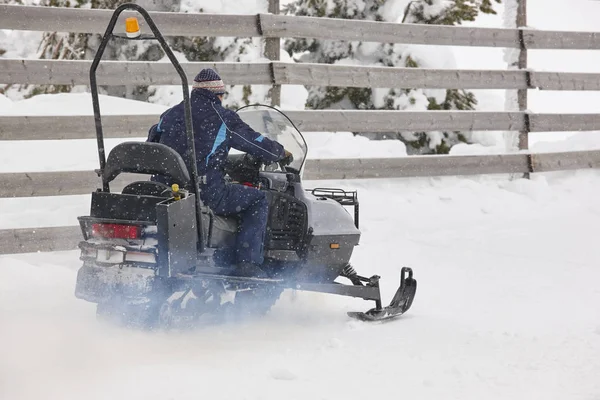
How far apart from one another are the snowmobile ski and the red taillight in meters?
1.60

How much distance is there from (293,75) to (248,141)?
10.3 feet

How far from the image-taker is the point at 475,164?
29.0 ft

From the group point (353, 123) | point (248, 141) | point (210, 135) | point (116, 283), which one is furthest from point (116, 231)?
point (353, 123)

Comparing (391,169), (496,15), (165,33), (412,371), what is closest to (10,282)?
(165,33)

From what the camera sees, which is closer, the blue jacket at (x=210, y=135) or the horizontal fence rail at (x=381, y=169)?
the blue jacket at (x=210, y=135)

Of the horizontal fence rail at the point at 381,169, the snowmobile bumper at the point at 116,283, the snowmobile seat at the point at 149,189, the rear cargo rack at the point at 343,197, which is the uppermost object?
the snowmobile seat at the point at 149,189

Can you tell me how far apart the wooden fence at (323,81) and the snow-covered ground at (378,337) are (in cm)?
Answer: 62

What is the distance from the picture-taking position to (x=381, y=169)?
8281 millimetres

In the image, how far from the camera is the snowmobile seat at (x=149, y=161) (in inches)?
172

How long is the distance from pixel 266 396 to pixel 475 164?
5831 mm

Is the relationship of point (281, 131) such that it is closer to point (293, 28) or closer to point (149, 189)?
point (149, 189)

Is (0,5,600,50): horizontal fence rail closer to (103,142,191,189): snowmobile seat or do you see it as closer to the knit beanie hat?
the knit beanie hat

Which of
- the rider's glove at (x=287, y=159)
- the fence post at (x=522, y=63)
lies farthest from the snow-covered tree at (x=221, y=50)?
the rider's glove at (x=287, y=159)

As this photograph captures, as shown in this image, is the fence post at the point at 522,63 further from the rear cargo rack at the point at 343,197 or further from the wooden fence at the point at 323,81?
the rear cargo rack at the point at 343,197
